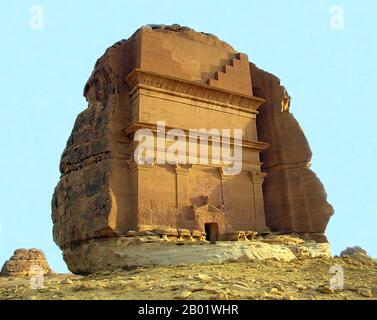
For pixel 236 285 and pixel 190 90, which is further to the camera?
pixel 190 90

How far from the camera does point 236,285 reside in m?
7.38

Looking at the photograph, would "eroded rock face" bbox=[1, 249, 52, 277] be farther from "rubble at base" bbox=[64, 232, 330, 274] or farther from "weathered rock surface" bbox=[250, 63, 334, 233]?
"weathered rock surface" bbox=[250, 63, 334, 233]

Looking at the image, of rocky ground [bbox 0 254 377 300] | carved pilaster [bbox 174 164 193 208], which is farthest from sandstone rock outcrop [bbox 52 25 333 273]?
rocky ground [bbox 0 254 377 300]

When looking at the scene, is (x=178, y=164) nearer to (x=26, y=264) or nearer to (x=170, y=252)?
(x=170, y=252)

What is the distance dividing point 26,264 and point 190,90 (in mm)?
21853

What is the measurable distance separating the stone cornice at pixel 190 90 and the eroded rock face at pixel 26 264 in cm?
1970

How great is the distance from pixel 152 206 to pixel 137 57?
5.67 meters

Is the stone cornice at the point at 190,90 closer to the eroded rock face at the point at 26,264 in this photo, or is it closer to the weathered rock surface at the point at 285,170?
the weathered rock surface at the point at 285,170

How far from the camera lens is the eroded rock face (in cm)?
3034

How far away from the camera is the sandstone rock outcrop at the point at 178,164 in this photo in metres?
14.1

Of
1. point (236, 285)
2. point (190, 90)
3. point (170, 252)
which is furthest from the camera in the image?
point (190, 90)

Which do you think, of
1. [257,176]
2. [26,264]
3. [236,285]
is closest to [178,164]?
[257,176]

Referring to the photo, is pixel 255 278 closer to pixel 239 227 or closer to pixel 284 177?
pixel 239 227
